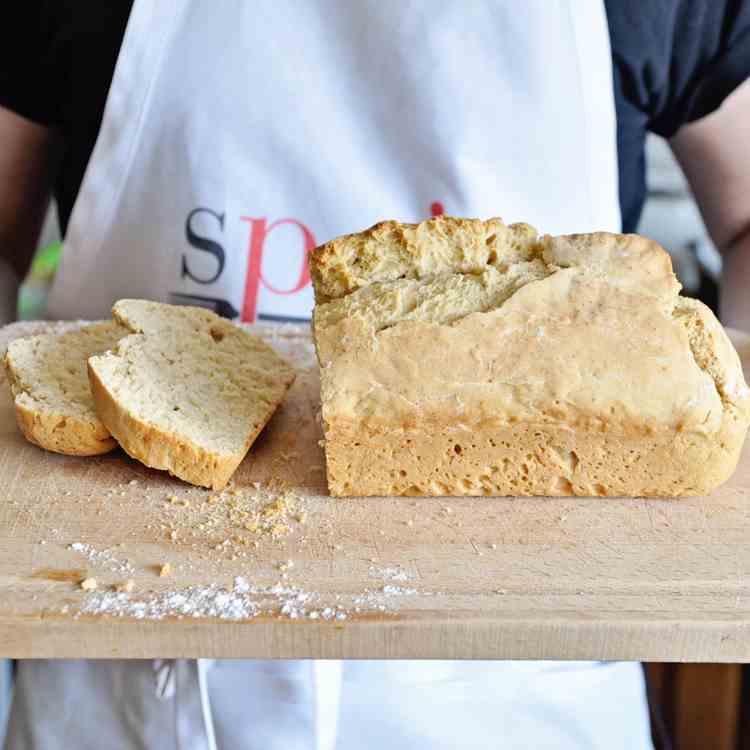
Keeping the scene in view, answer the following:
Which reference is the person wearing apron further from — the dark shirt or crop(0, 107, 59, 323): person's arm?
crop(0, 107, 59, 323): person's arm

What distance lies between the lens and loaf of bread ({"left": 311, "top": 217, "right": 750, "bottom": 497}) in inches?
52.2

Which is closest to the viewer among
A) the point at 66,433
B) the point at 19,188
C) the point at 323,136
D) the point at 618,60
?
the point at 66,433

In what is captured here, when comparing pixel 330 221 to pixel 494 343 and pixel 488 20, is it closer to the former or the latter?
pixel 488 20

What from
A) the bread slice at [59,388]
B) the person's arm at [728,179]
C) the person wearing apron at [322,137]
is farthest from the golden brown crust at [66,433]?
the person's arm at [728,179]

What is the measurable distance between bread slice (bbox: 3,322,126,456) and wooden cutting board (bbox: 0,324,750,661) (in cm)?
4

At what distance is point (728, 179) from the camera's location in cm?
219

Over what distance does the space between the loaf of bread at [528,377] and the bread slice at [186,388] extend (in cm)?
19

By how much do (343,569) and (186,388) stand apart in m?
0.45

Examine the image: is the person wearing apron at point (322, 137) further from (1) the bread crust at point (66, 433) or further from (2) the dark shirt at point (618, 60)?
(1) the bread crust at point (66, 433)

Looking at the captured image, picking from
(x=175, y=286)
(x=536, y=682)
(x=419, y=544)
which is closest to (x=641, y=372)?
(x=419, y=544)

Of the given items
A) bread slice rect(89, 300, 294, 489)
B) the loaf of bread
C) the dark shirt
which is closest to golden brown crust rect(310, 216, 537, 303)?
the loaf of bread

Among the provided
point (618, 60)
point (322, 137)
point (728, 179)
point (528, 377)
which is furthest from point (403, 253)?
point (728, 179)

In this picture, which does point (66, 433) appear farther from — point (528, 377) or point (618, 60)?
point (618, 60)

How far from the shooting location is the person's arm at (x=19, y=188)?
2.12 meters
